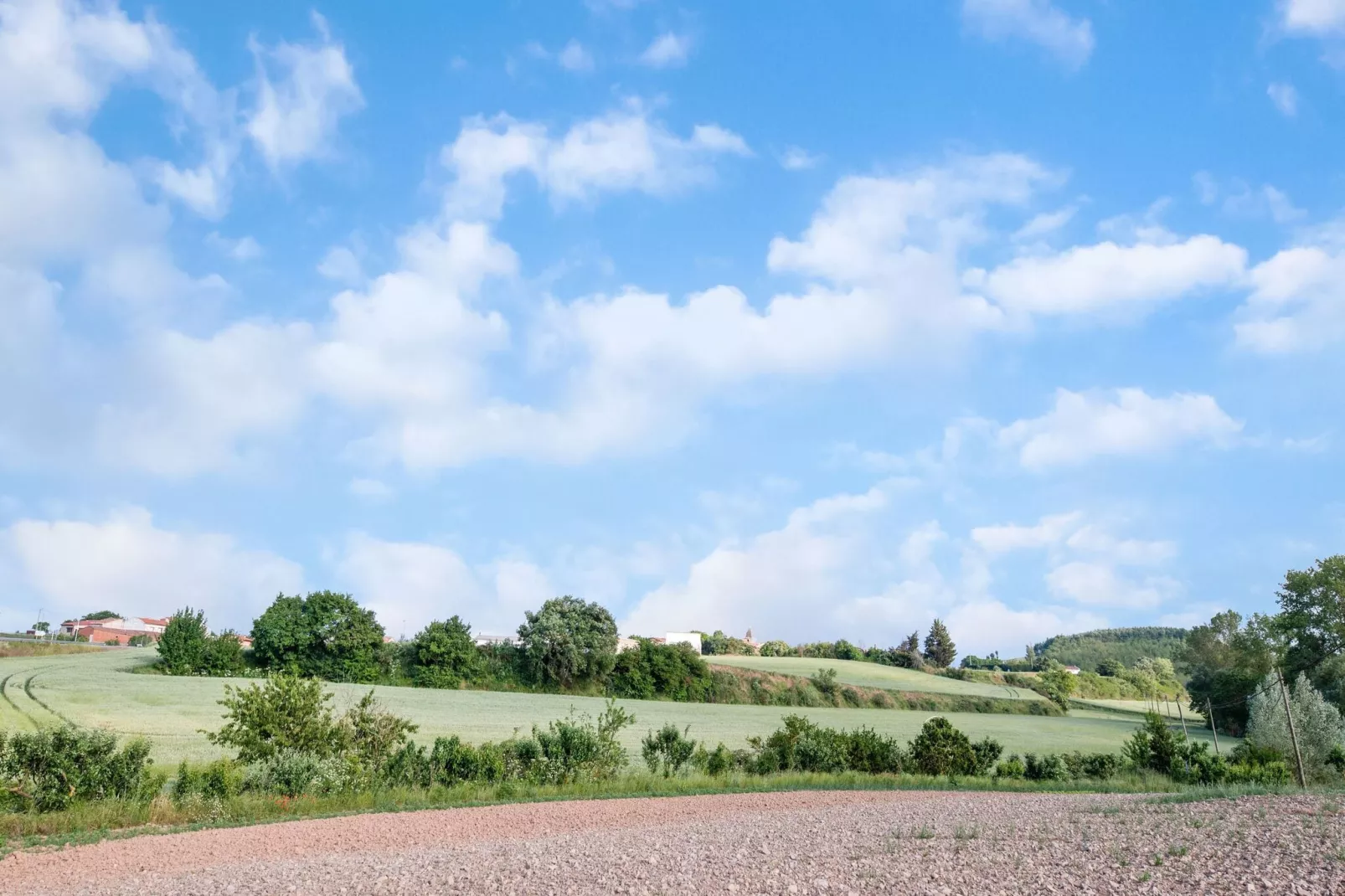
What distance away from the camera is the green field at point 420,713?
1332 inches

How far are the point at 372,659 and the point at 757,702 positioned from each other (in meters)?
30.1

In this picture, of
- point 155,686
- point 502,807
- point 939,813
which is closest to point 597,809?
point 502,807

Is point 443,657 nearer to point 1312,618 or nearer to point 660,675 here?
point 660,675

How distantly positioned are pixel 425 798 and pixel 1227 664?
76.3 meters

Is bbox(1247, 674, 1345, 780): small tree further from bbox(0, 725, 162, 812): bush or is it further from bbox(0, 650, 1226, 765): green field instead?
bbox(0, 725, 162, 812): bush

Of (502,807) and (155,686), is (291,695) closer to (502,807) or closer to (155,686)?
(502,807)

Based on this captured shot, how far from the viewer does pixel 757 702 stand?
69.6 metres

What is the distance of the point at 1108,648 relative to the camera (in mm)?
179250

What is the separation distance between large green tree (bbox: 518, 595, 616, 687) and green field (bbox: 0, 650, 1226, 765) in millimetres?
4096

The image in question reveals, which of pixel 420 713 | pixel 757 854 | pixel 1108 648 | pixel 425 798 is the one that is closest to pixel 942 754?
pixel 425 798

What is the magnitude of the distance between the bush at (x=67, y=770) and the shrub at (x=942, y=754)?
23089mm

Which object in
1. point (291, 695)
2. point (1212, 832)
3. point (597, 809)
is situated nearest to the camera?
point (1212, 832)

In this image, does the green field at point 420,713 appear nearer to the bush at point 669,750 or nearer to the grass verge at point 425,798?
the grass verge at point 425,798

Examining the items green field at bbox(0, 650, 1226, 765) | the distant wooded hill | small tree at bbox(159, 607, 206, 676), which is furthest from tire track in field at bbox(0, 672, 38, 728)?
the distant wooded hill
